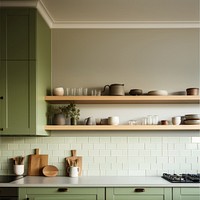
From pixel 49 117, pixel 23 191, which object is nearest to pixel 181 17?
pixel 49 117

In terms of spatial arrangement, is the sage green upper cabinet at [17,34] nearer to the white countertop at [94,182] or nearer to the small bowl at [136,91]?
the small bowl at [136,91]

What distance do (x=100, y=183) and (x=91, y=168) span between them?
60 centimetres

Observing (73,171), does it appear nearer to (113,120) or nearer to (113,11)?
(113,120)

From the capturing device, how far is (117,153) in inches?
163

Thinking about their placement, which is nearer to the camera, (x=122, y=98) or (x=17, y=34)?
(x=17, y=34)

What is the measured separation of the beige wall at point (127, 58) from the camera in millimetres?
4234

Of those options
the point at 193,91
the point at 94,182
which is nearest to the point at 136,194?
the point at 94,182

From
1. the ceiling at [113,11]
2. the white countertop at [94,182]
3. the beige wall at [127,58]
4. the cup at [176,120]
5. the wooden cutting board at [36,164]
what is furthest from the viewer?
the beige wall at [127,58]

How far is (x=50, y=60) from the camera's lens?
4.26 metres

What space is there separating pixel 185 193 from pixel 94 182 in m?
0.97

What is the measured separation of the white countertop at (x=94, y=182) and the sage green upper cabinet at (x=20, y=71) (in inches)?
21.2

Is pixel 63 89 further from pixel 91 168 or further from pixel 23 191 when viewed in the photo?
pixel 23 191

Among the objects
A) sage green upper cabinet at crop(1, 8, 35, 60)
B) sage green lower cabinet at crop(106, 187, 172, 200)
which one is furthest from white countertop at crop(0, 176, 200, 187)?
sage green upper cabinet at crop(1, 8, 35, 60)


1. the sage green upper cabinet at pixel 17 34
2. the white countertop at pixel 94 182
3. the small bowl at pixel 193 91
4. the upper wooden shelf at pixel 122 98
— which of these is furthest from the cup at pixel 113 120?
the sage green upper cabinet at pixel 17 34
